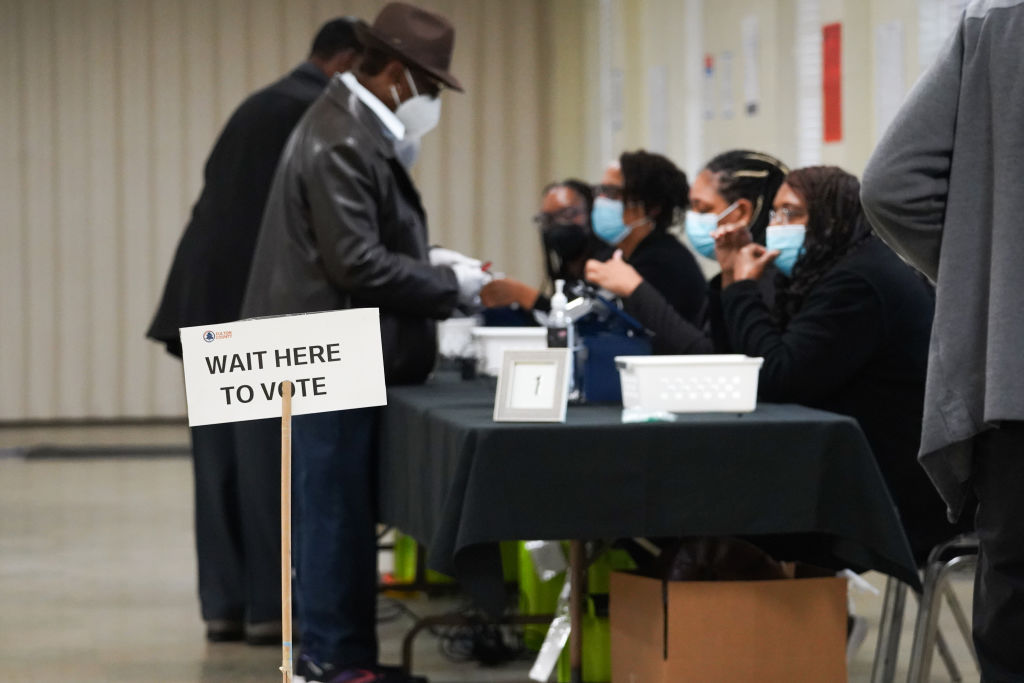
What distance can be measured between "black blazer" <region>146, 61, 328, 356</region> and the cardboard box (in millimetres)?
1721

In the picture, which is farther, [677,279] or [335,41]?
[335,41]

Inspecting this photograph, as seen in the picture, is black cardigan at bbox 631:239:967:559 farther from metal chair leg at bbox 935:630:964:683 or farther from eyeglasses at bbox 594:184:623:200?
eyeglasses at bbox 594:184:623:200

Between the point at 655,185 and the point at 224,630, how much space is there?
1.63 metres

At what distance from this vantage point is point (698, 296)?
3557 mm

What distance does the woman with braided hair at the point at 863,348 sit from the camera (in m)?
2.59

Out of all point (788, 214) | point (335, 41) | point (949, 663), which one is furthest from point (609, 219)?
point (949, 663)

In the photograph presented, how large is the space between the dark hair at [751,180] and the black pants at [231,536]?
1.24m

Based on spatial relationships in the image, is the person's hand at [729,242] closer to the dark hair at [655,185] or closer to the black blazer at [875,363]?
the black blazer at [875,363]

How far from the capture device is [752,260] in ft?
9.36

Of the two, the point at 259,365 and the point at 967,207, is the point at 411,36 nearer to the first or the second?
the point at 259,365

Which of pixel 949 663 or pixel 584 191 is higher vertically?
pixel 584 191

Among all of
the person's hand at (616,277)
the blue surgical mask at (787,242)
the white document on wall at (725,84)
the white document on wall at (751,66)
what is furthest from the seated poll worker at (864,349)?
the white document on wall at (725,84)

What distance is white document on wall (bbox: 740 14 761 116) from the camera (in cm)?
552

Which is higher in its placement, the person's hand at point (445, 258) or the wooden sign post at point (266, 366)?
the person's hand at point (445, 258)
